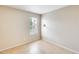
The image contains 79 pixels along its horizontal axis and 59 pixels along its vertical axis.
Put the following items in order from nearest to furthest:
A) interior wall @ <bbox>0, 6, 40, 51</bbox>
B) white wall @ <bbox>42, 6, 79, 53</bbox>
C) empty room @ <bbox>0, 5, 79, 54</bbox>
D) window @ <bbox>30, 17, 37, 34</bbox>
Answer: white wall @ <bbox>42, 6, 79, 53</bbox> → empty room @ <bbox>0, 5, 79, 54</bbox> → interior wall @ <bbox>0, 6, 40, 51</bbox> → window @ <bbox>30, 17, 37, 34</bbox>

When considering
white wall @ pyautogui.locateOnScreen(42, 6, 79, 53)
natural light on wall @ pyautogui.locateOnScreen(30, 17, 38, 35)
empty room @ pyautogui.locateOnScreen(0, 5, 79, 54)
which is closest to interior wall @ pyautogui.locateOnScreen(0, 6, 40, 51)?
empty room @ pyautogui.locateOnScreen(0, 5, 79, 54)

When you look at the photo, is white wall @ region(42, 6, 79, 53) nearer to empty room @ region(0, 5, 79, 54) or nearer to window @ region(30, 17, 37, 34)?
empty room @ region(0, 5, 79, 54)

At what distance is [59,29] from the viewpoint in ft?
13.0

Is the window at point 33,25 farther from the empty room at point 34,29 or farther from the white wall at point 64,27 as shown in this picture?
the white wall at point 64,27

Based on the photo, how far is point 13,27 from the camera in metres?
3.73

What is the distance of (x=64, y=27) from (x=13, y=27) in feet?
7.53

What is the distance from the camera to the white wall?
9.82 ft

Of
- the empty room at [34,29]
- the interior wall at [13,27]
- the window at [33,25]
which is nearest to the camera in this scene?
the empty room at [34,29]

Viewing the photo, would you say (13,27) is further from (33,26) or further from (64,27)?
(64,27)

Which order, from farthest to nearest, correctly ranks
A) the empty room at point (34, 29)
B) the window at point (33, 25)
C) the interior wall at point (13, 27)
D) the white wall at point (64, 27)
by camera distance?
1. the window at point (33, 25)
2. the interior wall at point (13, 27)
3. the empty room at point (34, 29)
4. the white wall at point (64, 27)

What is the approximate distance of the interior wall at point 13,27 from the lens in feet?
10.7

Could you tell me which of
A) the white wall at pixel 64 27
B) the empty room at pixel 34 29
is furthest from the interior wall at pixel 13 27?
the white wall at pixel 64 27

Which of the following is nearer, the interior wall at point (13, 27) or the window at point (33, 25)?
the interior wall at point (13, 27)
